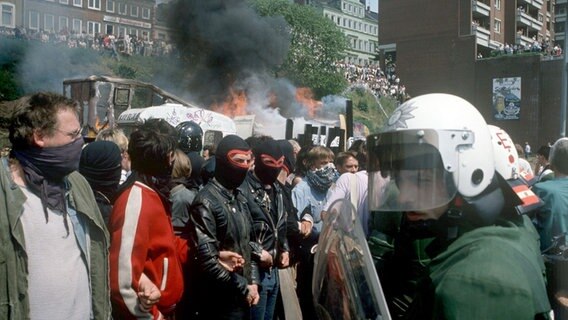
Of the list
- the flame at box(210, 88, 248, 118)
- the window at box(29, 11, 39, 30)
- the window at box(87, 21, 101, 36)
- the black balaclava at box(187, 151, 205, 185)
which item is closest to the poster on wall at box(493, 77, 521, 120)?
the flame at box(210, 88, 248, 118)

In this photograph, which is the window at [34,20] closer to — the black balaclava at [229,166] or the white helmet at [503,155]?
the black balaclava at [229,166]

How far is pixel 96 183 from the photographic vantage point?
3531 millimetres

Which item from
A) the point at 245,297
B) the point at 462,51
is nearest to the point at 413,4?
the point at 462,51

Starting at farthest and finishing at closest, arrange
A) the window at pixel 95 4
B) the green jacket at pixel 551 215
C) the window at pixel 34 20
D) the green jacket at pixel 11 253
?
the window at pixel 95 4 < the window at pixel 34 20 < the green jacket at pixel 551 215 < the green jacket at pixel 11 253

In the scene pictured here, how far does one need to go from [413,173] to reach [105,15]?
157 ft

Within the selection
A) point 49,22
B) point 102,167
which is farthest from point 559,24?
point 102,167

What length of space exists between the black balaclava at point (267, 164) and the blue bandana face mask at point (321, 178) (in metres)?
1.02

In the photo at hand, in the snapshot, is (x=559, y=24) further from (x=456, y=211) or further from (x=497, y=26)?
(x=456, y=211)

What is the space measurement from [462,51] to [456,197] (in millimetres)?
57639

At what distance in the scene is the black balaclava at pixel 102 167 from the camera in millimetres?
3518

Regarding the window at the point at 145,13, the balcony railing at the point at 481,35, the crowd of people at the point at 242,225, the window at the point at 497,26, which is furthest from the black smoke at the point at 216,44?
the window at the point at 497,26

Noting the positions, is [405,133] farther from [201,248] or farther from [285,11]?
[285,11]

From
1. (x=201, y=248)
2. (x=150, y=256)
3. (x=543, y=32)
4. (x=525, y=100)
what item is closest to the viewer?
(x=150, y=256)

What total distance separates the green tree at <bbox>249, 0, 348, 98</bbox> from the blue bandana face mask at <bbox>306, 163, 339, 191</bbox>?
41.4m
